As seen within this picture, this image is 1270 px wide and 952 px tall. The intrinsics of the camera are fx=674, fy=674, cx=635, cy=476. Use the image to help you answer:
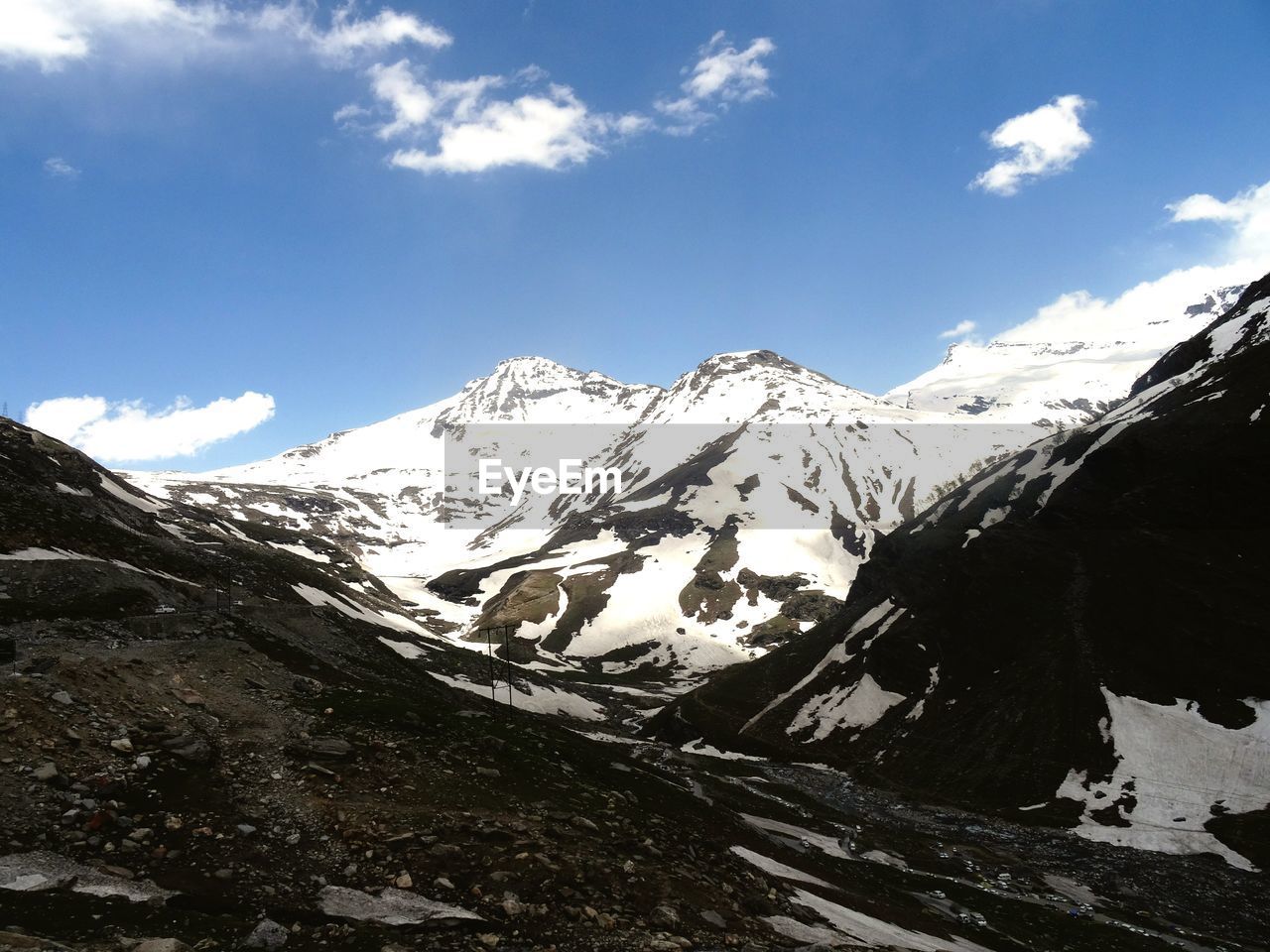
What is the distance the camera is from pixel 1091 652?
296ft

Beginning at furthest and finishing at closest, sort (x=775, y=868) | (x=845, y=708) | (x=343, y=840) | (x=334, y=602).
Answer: (x=845, y=708) → (x=334, y=602) → (x=775, y=868) → (x=343, y=840)

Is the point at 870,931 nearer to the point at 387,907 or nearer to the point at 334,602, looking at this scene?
the point at 387,907

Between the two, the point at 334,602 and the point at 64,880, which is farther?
the point at 334,602

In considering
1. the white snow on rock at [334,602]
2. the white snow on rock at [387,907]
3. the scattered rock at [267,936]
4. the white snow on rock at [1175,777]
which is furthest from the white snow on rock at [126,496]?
the white snow on rock at [1175,777]

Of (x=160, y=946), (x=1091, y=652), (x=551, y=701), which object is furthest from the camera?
(x=551, y=701)

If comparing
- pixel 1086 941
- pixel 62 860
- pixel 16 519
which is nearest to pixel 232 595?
pixel 16 519

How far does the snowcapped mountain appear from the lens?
73188 millimetres

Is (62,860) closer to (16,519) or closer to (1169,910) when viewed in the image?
(16,519)

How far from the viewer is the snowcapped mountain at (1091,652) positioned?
73188 mm

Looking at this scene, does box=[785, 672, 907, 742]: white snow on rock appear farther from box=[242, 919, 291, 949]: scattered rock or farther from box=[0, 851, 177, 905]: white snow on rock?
box=[0, 851, 177, 905]: white snow on rock

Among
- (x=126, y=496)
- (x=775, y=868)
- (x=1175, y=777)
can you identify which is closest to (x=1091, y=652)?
(x=1175, y=777)

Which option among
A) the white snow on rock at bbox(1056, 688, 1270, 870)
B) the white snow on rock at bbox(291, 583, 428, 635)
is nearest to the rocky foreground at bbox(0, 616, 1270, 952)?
the white snow on rock at bbox(1056, 688, 1270, 870)

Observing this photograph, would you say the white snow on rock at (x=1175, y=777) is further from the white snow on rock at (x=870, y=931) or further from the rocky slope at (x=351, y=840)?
the white snow on rock at (x=870, y=931)

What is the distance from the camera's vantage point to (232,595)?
237ft
